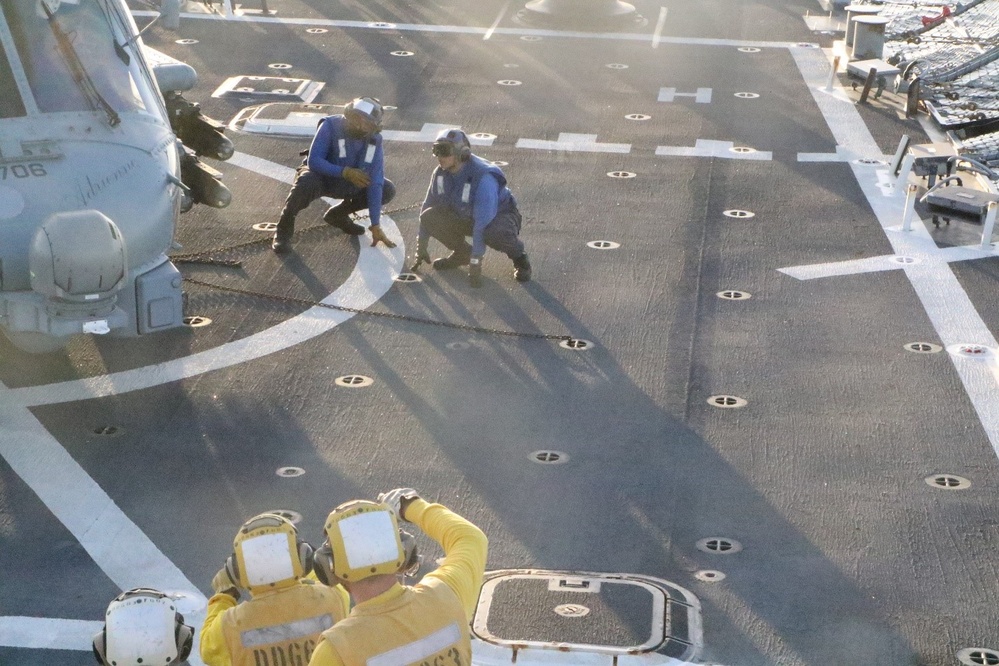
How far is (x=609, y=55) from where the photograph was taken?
867 inches

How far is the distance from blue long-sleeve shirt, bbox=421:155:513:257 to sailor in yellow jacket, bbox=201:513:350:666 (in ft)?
25.5

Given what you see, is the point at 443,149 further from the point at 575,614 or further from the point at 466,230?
the point at 575,614

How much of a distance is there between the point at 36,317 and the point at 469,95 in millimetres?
10659

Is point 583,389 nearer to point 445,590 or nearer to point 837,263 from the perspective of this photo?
point 837,263

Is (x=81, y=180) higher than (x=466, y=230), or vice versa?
(x=81, y=180)

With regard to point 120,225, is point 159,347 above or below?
below

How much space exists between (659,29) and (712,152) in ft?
23.4

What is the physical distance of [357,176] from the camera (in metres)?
13.4

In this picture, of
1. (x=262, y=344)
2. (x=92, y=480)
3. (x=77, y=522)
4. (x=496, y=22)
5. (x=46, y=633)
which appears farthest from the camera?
(x=496, y=22)

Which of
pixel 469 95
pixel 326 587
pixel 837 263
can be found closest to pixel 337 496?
pixel 326 587

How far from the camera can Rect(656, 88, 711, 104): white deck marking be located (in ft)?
64.1

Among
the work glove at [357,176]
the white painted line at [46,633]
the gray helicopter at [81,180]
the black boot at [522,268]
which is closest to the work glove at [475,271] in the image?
the black boot at [522,268]

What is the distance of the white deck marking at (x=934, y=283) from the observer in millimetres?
11008

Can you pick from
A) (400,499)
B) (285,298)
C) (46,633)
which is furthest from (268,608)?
(285,298)
